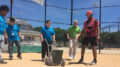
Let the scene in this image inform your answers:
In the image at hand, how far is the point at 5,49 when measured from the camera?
8.77m

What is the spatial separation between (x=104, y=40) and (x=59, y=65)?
1722 cm

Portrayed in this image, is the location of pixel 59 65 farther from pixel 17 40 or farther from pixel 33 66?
pixel 17 40

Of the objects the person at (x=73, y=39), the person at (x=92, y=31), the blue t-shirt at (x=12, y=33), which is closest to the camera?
the person at (x=92, y=31)

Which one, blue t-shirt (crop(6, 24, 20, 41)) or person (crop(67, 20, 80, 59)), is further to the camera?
person (crop(67, 20, 80, 59))

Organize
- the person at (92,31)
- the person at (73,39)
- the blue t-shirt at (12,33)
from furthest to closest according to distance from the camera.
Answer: the person at (73,39), the blue t-shirt at (12,33), the person at (92,31)

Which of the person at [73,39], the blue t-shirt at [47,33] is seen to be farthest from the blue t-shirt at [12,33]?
the person at [73,39]

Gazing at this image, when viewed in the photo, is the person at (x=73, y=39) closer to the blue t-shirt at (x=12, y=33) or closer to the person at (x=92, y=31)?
the person at (x=92, y=31)

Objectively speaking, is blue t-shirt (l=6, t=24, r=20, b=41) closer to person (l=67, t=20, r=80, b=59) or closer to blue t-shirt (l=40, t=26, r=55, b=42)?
blue t-shirt (l=40, t=26, r=55, b=42)

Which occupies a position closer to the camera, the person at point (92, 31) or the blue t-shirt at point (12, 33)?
the person at point (92, 31)

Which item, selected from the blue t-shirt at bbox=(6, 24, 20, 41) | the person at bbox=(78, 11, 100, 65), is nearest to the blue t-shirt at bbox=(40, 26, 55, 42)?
the blue t-shirt at bbox=(6, 24, 20, 41)

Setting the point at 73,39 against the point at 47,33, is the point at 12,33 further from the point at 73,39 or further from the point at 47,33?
the point at 73,39

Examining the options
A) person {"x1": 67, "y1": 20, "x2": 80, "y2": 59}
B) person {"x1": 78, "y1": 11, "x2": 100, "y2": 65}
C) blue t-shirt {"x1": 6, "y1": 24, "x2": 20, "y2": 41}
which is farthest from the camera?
person {"x1": 67, "y1": 20, "x2": 80, "y2": 59}

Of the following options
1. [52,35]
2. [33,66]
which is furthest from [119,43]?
[33,66]

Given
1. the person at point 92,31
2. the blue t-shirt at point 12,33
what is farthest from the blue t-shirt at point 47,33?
the person at point 92,31
